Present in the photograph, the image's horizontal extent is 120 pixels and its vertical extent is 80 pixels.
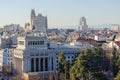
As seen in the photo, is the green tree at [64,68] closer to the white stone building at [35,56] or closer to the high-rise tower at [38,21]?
the white stone building at [35,56]

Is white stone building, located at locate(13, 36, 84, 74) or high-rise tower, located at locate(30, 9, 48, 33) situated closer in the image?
white stone building, located at locate(13, 36, 84, 74)

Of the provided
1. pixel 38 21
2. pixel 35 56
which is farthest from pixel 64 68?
pixel 38 21

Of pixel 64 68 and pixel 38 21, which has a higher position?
pixel 38 21

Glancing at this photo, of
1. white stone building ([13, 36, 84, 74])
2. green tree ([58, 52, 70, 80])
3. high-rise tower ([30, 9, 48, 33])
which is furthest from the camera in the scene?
high-rise tower ([30, 9, 48, 33])

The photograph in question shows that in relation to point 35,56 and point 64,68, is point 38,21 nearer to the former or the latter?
point 35,56

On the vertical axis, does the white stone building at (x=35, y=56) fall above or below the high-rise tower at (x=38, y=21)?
below

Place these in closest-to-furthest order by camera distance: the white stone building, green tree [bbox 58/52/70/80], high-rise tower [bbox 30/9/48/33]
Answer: green tree [bbox 58/52/70/80] → the white stone building → high-rise tower [bbox 30/9/48/33]

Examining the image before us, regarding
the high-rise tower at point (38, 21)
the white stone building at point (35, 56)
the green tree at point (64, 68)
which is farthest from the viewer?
the high-rise tower at point (38, 21)

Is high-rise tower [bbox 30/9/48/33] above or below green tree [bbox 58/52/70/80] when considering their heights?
above

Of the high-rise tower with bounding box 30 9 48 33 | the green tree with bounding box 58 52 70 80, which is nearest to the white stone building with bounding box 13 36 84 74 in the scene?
the green tree with bounding box 58 52 70 80

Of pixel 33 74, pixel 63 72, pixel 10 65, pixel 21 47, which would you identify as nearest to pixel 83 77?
pixel 63 72

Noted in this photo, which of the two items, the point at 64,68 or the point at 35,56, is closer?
the point at 64,68

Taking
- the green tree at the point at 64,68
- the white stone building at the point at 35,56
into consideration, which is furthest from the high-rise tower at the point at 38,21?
the green tree at the point at 64,68

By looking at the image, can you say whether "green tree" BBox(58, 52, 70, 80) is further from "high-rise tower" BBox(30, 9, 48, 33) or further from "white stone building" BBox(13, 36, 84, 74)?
"high-rise tower" BBox(30, 9, 48, 33)
